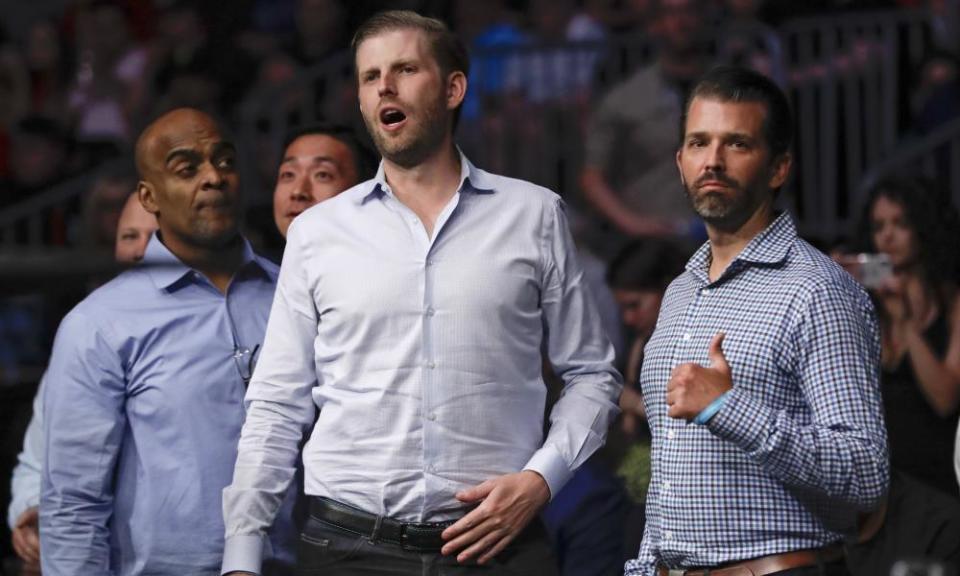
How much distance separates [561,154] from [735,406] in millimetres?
5317

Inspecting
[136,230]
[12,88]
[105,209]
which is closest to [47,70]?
[12,88]

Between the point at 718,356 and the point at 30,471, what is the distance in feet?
7.84

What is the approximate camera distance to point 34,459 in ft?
14.8

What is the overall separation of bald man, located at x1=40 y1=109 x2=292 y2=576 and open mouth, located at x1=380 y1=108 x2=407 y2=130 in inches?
24.2

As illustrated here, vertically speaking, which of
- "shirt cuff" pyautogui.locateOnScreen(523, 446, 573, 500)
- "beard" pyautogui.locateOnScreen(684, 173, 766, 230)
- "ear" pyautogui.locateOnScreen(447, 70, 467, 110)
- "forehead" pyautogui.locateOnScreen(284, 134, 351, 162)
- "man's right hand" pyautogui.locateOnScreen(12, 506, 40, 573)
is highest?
"ear" pyautogui.locateOnScreen(447, 70, 467, 110)

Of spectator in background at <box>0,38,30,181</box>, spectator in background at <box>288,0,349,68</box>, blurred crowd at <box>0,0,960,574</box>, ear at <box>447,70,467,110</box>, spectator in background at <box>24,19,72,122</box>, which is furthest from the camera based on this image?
spectator in background at <box>24,19,72,122</box>

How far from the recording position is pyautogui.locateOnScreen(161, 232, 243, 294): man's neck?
386 centimetres

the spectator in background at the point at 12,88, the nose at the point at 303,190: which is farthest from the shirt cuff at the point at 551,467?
the spectator in background at the point at 12,88

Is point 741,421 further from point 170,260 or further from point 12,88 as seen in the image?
point 12,88

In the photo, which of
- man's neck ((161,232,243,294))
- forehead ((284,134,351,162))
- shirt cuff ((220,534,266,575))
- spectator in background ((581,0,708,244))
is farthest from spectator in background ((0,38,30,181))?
shirt cuff ((220,534,266,575))

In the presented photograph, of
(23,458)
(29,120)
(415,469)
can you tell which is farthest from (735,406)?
(29,120)

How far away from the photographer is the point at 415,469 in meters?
3.26

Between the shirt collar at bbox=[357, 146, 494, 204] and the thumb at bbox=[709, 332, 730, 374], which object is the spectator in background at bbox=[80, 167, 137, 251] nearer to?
the shirt collar at bbox=[357, 146, 494, 204]

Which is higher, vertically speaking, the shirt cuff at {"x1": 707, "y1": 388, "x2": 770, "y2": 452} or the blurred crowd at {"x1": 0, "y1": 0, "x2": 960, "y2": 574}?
the blurred crowd at {"x1": 0, "y1": 0, "x2": 960, "y2": 574}
